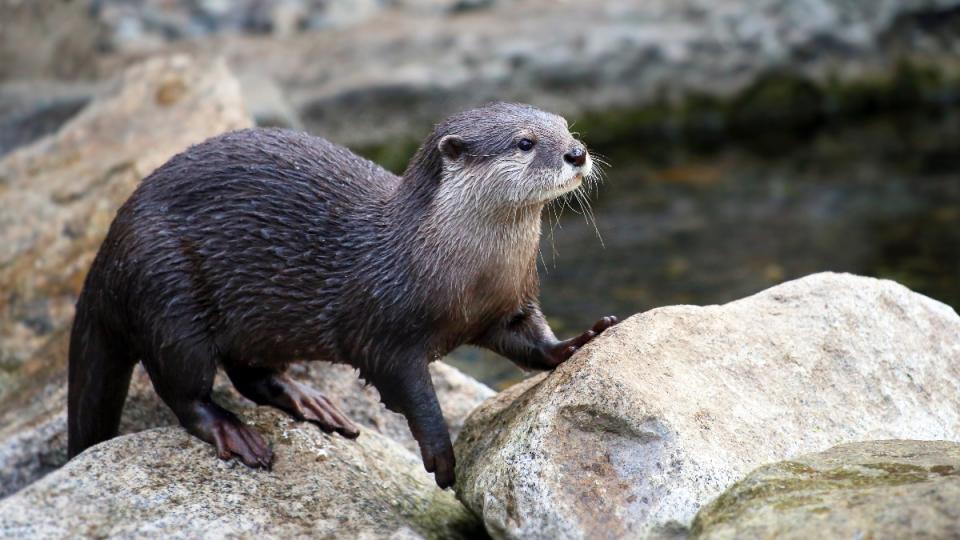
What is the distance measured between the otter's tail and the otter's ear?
1.04m

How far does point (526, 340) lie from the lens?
3.55 metres

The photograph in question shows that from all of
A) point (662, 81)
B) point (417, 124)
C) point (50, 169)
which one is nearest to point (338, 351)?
point (50, 169)

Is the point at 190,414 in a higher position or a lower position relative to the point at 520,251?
lower

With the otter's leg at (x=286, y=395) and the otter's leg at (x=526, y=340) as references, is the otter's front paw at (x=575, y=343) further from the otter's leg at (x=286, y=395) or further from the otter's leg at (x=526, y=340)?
the otter's leg at (x=286, y=395)

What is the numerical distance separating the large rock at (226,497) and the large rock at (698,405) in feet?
0.61

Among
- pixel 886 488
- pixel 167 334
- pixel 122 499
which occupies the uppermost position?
pixel 886 488

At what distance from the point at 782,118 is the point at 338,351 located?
6961 mm

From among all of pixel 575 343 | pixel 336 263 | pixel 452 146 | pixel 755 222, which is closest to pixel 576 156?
pixel 452 146

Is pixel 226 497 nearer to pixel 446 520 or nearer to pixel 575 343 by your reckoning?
pixel 446 520

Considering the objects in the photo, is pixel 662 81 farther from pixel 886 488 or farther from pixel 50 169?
pixel 886 488

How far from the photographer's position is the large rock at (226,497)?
3.08 metres

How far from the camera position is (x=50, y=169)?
18.3 feet

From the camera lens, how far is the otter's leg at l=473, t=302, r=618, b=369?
3.51 metres

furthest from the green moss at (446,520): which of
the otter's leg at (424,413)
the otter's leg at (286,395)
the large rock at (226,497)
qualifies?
the otter's leg at (286,395)
